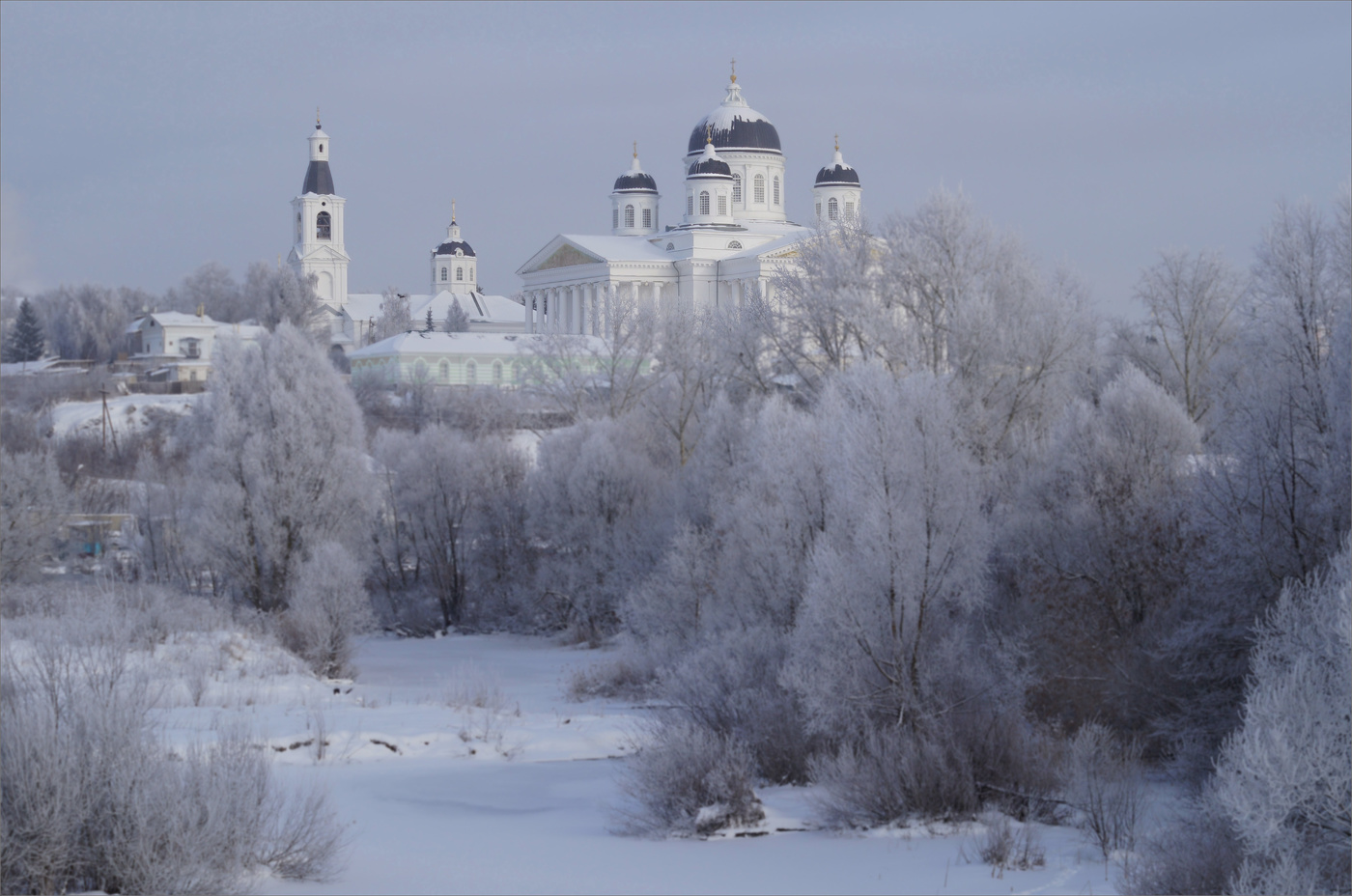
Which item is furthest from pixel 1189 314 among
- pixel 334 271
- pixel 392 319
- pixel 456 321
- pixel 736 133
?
pixel 334 271

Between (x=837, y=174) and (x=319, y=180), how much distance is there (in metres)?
35.6

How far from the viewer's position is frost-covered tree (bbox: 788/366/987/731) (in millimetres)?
12180

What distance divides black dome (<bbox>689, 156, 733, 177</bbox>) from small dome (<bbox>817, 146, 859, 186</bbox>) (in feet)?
16.2

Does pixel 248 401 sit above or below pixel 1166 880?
above

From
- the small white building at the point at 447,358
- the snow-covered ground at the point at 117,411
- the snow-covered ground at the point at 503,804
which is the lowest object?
the snow-covered ground at the point at 503,804

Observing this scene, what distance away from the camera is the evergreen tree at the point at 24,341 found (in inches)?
2633

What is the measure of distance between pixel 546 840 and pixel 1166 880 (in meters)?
4.53

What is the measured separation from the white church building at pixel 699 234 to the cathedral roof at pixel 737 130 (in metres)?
0.04

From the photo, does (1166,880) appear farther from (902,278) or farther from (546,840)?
(902,278)

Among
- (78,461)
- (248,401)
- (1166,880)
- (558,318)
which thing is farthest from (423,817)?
(558,318)

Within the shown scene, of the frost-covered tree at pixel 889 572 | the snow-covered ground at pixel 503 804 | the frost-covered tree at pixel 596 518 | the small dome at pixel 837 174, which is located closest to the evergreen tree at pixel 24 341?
the small dome at pixel 837 174

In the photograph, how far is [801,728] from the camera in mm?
12492

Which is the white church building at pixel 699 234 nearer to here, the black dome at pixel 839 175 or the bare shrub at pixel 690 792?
the black dome at pixel 839 175

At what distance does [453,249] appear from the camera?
307ft
